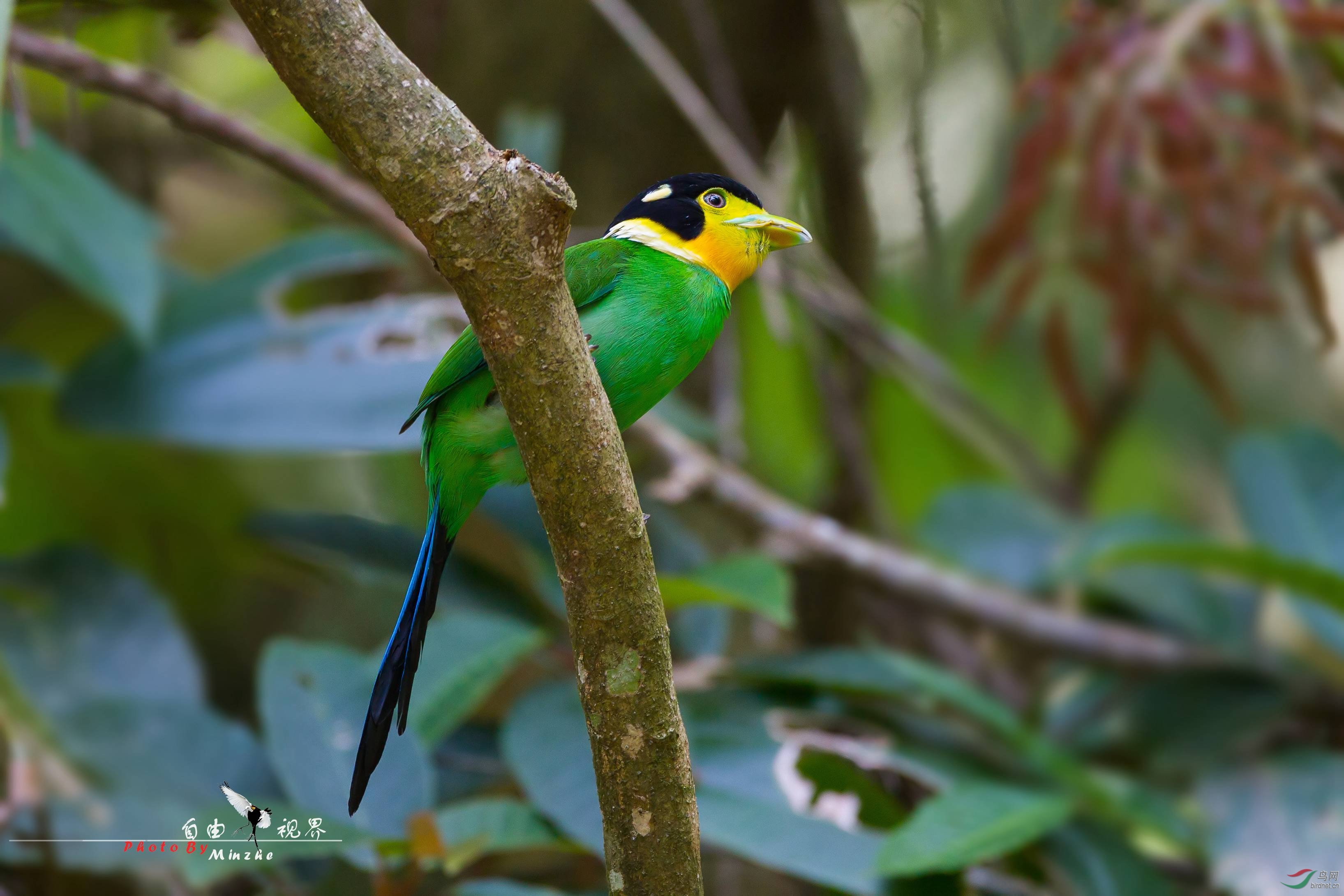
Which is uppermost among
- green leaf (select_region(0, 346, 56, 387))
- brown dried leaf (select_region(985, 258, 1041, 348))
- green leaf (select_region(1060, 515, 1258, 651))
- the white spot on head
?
brown dried leaf (select_region(985, 258, 1041, 348))

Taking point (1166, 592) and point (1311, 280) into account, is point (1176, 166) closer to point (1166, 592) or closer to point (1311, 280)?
point (1311, 280)

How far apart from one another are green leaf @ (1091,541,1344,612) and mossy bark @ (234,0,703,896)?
5.86 ft

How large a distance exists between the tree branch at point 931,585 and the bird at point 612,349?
4.09 feet

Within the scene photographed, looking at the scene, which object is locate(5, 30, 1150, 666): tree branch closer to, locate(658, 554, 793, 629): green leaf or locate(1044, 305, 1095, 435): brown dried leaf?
locate(658, 554, 793, 629): green leaf

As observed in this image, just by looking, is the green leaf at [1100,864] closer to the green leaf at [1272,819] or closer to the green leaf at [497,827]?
the green leaf at [1272,819]

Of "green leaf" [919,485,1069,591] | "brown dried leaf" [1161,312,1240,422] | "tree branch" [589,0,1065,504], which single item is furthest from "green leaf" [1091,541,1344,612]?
"tree branch" [589,0,1065,504]

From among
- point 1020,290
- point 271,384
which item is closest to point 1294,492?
point 1020,290

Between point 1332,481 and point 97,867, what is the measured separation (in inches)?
120

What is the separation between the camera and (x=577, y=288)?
130 centimetres

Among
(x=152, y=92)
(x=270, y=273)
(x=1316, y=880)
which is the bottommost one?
(x=1316, y=880)

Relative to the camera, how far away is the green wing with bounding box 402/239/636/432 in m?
1.25

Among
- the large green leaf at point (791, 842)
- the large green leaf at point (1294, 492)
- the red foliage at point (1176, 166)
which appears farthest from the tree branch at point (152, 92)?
the large green leaf at point (1294, 492)

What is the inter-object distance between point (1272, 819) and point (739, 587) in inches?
49.5

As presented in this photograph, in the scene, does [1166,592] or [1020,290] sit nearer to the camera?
[1020,290]
